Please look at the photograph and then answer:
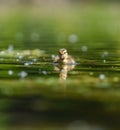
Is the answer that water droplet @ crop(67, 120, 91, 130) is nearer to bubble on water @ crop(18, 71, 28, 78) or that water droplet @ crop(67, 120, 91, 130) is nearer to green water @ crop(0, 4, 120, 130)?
green water @ crop(0, 4, 120, 130)

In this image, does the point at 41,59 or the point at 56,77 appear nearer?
the point at 56,77

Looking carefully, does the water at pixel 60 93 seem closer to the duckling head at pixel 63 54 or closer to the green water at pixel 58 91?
the green water at pixel 58 91

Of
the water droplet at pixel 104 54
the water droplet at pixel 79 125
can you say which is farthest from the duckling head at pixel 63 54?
the water droplet at pixel 79 125

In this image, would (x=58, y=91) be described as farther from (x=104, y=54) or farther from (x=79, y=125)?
(x=104, y=54)

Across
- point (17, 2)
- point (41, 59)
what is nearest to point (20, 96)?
point (41, 59)

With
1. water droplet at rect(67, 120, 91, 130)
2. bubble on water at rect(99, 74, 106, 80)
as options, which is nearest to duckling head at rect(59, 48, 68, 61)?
bubble on water at rect(99, 74, 106, 80)

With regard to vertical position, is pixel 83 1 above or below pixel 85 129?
above

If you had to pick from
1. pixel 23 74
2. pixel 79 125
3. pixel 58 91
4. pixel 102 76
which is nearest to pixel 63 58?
pixel 23 74

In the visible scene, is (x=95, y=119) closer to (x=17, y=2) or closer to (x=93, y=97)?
(x=93, y=97)
